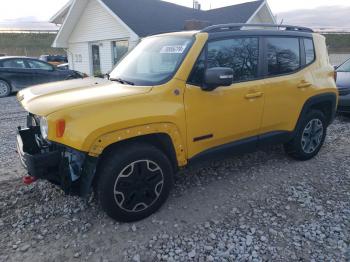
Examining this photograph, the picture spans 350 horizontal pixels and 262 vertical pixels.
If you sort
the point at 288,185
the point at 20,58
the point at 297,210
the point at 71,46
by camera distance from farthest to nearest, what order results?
the point at 71,46, the point at 20,58, the point at 288,185, the point at 297,210

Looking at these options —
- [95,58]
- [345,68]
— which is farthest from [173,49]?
[95,58]

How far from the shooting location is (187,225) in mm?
3184

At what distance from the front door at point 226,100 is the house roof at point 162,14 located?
11065mm

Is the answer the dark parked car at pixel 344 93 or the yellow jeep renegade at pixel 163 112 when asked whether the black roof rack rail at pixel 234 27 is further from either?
the dark parked car at pixel 344 93

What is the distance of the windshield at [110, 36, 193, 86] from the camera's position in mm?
3312

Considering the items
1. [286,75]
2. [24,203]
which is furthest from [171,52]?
[24,203]

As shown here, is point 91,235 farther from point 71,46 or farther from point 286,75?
point 71,46

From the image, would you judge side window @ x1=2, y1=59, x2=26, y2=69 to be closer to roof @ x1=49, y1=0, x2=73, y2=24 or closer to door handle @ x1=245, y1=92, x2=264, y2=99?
roof @ x1=49, y1=0, x2=73, y2=24

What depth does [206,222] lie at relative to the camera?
3234mm

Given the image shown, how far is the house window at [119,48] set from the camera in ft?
51.3

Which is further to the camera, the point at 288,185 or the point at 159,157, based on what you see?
the point at 288,185

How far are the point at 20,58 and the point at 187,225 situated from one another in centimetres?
1106

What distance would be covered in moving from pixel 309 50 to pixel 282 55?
65 centimetres

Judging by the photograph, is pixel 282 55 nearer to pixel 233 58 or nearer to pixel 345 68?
pixel 233 58
